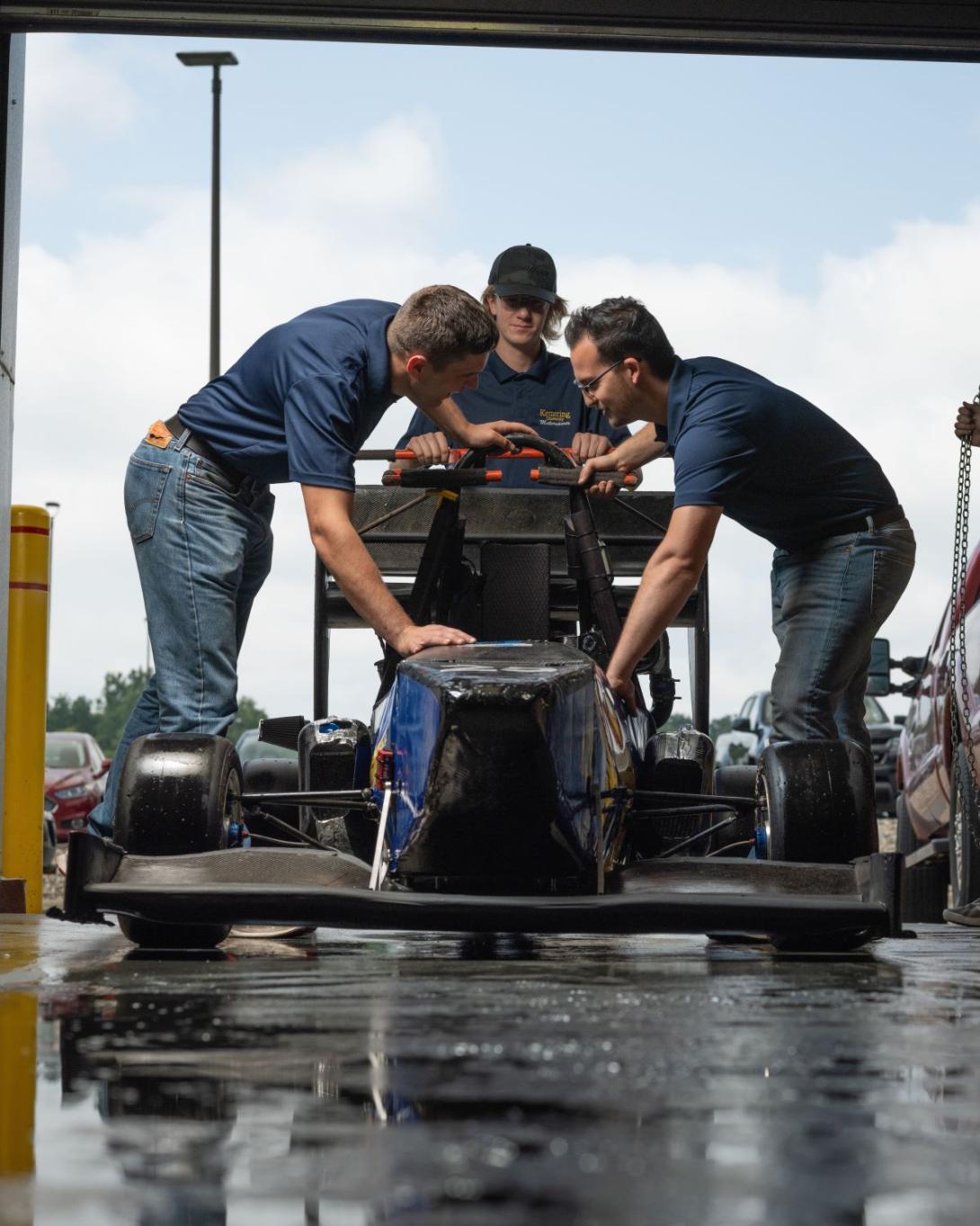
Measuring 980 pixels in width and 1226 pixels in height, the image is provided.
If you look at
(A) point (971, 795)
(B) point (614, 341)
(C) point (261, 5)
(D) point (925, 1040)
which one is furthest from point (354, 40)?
(D) point (925, 1040)

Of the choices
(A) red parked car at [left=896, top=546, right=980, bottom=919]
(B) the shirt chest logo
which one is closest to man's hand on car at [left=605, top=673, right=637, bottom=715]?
(A) red parked car at [left=896, top=546, right=980, bottom=919]

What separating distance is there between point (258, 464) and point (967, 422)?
2.79 meters

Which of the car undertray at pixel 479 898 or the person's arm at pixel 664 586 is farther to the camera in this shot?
the person's arm at pixel 664 586

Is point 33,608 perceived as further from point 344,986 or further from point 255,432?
point 344,986

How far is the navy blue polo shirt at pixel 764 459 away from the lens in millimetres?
5910

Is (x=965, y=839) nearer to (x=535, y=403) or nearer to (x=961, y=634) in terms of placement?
(x=961, y=634)

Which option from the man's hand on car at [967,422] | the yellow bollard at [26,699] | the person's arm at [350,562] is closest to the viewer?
the person's arm at [350,562]

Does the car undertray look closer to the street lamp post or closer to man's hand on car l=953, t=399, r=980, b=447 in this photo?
man's hand on car l=953, t=399, r=980, b=447

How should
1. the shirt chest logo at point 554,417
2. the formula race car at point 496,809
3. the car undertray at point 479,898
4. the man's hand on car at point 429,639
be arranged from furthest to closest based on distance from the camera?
1. the shirt chest logo at point 554,417
2. the man's hand on car at point 429,639
3. the formula race car at point 496,809
4. the car undertray at point 479,898

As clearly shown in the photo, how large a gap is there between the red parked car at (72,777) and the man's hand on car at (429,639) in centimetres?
1809

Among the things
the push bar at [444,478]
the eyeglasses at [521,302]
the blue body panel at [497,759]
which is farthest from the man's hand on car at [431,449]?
the eyeglasses at [521,302]

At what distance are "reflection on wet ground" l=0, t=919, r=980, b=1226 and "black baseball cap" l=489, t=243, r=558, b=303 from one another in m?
4.28

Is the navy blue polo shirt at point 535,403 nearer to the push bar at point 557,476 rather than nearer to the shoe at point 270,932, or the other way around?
the push bar at point 557,476

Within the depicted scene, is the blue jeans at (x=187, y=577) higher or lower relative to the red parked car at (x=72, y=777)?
higher
